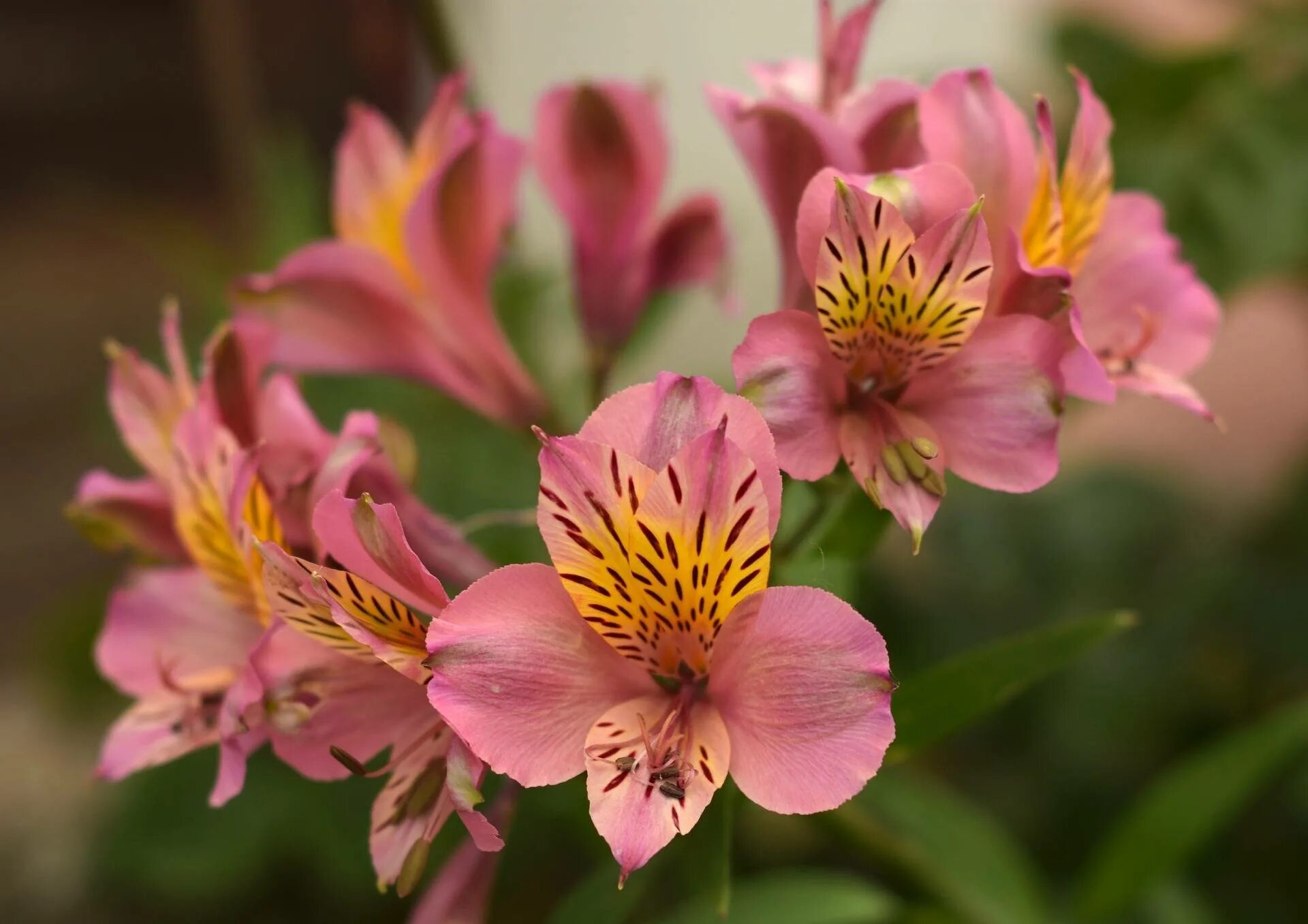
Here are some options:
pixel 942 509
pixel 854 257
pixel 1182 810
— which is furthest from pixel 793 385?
pixel 942 509

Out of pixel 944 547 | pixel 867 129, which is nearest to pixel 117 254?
pixel 944 547

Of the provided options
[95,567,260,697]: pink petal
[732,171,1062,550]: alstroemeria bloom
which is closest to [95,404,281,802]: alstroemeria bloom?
[95,567,260,697]: pink petal

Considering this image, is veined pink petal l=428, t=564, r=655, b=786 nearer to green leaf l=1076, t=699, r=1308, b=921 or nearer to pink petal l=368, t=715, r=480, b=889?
pink petal l=368, t=715, r=480, b=889

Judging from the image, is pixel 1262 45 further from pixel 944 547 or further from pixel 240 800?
pixel 240 800

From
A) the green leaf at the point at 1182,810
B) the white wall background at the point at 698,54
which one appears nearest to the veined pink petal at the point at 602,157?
the green leaf at the point at 1182,810

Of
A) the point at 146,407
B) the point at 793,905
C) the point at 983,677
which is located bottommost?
the point at 793,905

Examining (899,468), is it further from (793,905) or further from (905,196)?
(793,905)
